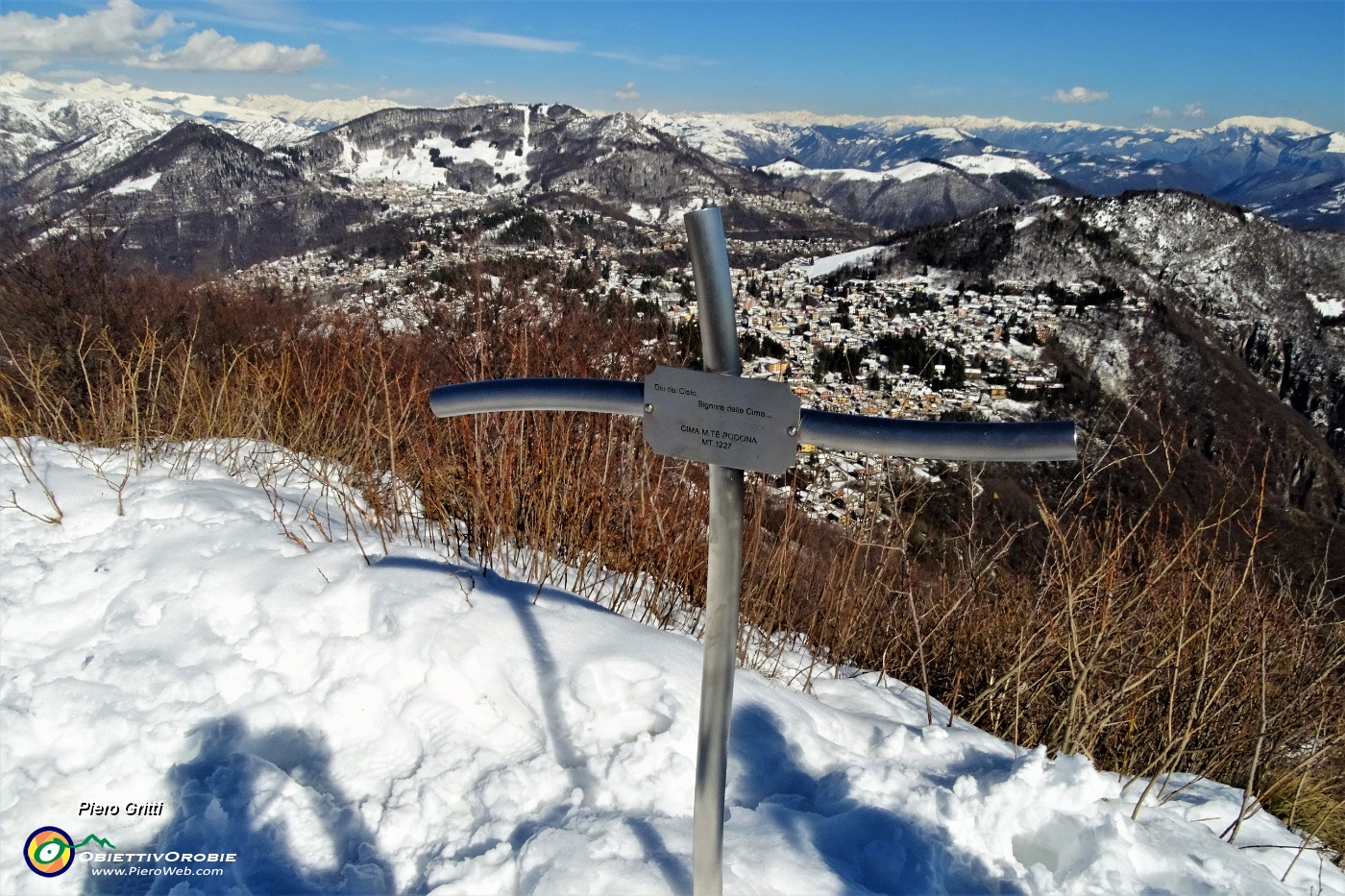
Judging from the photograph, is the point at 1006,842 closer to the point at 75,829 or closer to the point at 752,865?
the point at 752,865

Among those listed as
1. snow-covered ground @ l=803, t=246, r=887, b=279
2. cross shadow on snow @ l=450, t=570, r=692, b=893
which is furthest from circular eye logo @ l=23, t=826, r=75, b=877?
snow-covered ground @ l=803, t=246, r=887, b=279

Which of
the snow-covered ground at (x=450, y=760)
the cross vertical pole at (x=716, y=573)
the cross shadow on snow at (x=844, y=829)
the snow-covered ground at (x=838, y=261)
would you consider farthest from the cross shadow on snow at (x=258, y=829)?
the snow-covered ground at (x=838, y=261)

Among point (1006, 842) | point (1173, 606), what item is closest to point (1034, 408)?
point (1173, 606)

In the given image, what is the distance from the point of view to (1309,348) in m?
52.1

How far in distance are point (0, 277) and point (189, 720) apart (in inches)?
450

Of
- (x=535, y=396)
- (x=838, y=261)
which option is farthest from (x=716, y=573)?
(x=838, y=261)

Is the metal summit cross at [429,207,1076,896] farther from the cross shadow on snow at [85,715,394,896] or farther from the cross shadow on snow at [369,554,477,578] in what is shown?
the cross shadow on snow at [369,554,477,578]

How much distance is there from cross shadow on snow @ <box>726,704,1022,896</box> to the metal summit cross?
0.34m

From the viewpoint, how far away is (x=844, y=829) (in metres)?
1.56

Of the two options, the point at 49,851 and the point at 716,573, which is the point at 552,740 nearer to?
the point at 716,573

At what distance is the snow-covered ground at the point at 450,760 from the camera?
4.72ft

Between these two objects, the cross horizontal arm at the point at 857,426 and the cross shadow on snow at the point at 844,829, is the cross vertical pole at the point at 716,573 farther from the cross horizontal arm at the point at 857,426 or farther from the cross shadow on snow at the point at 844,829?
the cross shadow on snow at the point at 844,829

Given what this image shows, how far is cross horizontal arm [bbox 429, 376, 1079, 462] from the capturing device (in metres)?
0.98

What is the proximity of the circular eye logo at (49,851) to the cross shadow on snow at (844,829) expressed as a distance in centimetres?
139
